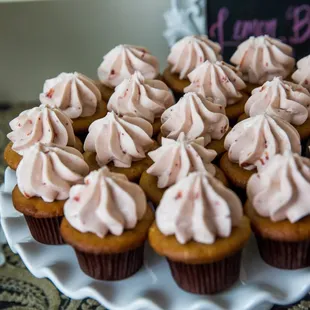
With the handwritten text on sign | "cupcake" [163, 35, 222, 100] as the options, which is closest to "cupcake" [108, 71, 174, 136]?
"cupcake" [163, 35, 222, 100]

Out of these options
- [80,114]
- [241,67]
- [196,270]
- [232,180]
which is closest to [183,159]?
[232,180]

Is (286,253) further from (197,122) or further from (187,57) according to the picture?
(187,57)

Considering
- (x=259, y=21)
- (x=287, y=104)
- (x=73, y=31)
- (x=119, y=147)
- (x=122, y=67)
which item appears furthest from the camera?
(x=73, y=31)

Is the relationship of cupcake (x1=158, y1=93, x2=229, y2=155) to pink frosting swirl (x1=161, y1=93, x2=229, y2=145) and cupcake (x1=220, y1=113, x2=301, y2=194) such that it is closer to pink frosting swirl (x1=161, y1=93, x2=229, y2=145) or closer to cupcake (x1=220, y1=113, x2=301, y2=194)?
pink frosting swirl (x1=161, y1=93, x2=229, y2=145)

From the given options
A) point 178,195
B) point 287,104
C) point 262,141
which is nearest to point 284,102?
point 287,104

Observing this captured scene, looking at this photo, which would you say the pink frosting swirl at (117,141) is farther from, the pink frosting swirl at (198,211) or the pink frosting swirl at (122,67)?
the pink frosting swirl at (122,67)

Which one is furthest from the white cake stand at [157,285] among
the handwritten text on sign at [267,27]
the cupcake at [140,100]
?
the handwritten text on sign at [267,27]
